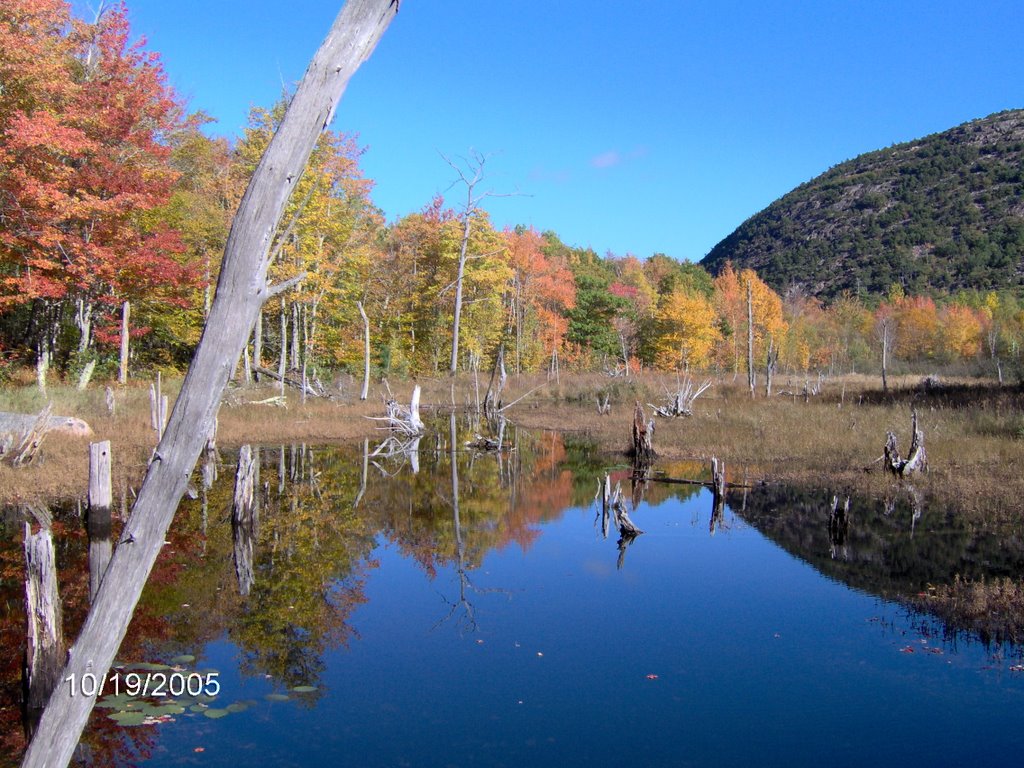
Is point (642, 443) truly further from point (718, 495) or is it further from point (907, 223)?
point (907, 223)

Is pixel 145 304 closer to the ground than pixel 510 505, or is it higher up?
higher up

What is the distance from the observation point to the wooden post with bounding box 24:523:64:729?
18.4ft

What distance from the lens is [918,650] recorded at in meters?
7.78

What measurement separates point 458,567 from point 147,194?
1662 centimetres

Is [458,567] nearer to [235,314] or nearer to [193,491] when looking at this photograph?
[193,491]

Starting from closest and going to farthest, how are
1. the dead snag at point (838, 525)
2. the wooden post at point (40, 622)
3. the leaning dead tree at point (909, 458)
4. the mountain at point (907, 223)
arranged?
the wooden post at point (40, 622)
the dead snag at point (838, 525)
the leaning dead tree at point (909, 458)
the mountain at point (907, 223)

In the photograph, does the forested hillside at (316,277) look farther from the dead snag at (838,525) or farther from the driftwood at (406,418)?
the dead snag at (838,525)

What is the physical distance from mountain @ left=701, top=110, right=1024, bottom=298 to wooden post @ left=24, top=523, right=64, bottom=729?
109 metres

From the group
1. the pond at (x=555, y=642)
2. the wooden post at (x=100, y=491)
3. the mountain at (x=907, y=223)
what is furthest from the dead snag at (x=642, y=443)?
the mountain at (x=907, y=223)

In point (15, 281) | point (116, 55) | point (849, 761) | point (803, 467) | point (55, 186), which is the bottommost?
point (849, 761)

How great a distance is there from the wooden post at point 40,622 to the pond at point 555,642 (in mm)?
508

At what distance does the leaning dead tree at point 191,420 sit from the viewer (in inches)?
90.2

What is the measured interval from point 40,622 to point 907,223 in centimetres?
13713

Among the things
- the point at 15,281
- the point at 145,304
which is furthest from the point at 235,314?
the point at 145,304
